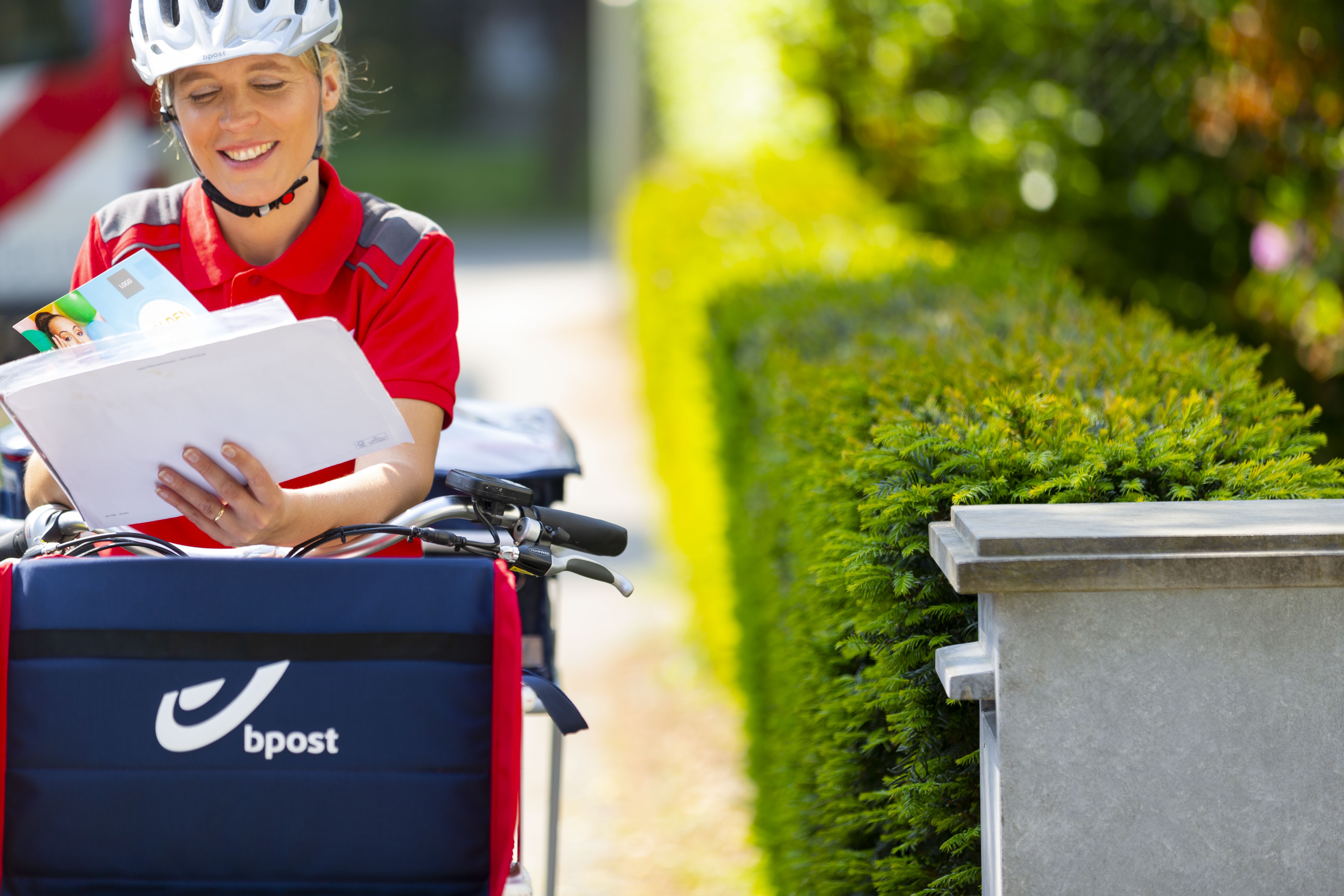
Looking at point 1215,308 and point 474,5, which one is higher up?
point 474,5

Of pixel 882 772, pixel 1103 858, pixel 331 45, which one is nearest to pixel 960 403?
pixel 882 772

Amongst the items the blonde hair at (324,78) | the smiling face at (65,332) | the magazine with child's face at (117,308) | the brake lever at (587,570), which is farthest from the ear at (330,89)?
the brake lever at (587,570)

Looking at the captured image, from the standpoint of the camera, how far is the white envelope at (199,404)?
1.71 metres

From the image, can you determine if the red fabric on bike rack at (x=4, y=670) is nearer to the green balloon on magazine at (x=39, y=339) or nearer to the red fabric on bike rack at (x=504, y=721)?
the red fabric on bike rack at (x=504, y=721)

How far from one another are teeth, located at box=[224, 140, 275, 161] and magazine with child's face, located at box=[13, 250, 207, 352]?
0.34 meters

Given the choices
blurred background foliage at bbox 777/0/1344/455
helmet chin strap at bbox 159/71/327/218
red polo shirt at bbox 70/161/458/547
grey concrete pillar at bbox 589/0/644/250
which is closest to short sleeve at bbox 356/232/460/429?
red polo shirt at bbox 70/161/458/547

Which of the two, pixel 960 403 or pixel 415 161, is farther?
pixel 415 161

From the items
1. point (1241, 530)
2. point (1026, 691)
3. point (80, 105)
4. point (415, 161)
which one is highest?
point (415, 161)

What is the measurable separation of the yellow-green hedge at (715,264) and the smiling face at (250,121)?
2234mm

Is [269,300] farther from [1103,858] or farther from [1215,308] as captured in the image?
[1215,308]

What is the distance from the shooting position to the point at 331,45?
7.64 ft

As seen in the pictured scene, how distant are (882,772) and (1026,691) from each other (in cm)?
52

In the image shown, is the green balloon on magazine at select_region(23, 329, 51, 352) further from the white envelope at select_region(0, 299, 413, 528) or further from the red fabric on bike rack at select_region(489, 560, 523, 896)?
the red fabric on bike rack at select_region(489, 560, 523, 896)

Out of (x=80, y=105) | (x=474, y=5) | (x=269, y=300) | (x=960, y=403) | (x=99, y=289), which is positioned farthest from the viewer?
(x=474, y=5)
